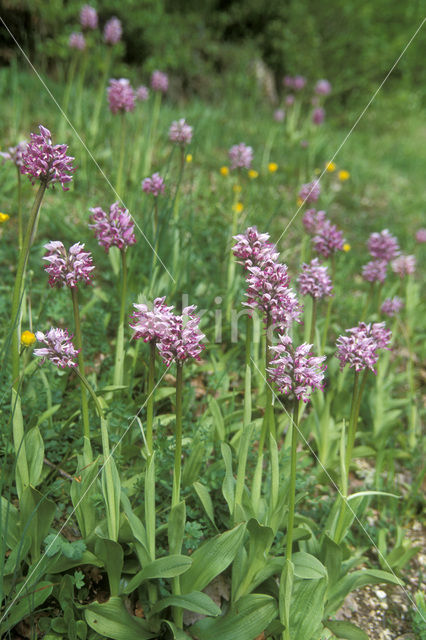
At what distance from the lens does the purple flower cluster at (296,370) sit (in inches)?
59.6

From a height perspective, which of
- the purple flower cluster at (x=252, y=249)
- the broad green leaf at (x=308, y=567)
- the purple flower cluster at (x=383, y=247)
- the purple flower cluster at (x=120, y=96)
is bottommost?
the broad green leaf at (x=308, y=567)

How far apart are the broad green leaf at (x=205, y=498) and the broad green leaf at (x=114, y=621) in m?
0.42

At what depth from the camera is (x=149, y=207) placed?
3.24 metres

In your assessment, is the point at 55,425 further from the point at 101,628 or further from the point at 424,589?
the point at 424,589

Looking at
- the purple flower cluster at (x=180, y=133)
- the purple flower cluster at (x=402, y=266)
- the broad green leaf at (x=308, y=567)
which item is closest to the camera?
the broad green leaf at (x=308, y=567)

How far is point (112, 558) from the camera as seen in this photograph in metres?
1.70

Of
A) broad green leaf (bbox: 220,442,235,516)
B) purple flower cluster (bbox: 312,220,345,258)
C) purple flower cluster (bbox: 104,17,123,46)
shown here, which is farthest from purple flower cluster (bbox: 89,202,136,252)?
purple flower cluster (bbox: 104,17,123,46)

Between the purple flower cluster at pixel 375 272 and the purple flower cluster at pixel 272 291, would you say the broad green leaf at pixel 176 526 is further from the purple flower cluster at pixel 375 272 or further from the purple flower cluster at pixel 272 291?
the purple flower cluster at pixel 375 272

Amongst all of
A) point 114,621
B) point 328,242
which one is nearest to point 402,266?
point 328,242

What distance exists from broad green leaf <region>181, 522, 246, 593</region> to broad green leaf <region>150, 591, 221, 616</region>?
7cm

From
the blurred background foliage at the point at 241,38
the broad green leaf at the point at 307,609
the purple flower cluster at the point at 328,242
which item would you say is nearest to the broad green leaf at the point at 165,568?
the broad green leaf at the point at 307,609

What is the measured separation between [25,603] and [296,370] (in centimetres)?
107

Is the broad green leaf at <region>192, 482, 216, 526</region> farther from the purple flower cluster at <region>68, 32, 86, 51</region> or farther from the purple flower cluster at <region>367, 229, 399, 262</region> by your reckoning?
the purple flower cluster at <region>68, 32, 86, 51</region>

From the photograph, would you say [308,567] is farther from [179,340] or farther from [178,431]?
[179,340]
